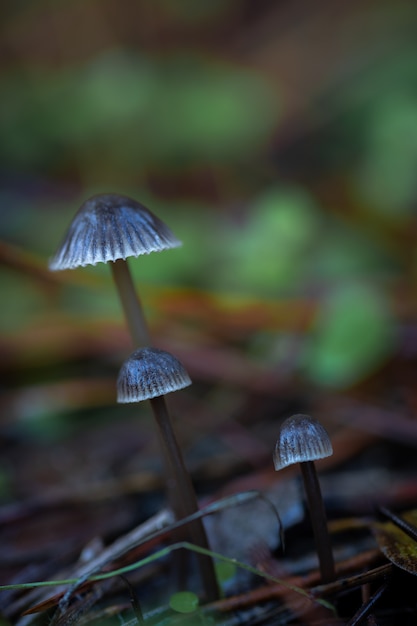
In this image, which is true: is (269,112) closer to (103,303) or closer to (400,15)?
(400,15)

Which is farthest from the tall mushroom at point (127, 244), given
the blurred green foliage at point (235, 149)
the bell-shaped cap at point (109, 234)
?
the blurred green foliage at point (235, 149)

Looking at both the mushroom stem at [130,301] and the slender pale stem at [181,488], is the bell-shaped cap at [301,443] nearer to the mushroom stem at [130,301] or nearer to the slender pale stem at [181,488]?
the slender pale stem at [181,488]

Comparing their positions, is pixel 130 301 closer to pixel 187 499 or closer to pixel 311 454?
pixel 187 499

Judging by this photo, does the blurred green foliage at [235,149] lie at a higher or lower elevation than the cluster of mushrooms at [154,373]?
higher

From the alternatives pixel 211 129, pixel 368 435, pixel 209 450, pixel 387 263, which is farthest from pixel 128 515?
pixel 211 129

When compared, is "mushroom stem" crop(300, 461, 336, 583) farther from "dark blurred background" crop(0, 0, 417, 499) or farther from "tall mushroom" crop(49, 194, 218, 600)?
"dark blurred background" crop(0, 0, 417, 499)

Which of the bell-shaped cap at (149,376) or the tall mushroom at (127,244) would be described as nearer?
the bell-shaped cap at (149,376)

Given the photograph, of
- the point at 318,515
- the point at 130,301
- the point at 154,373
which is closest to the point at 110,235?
the point at 130,301
